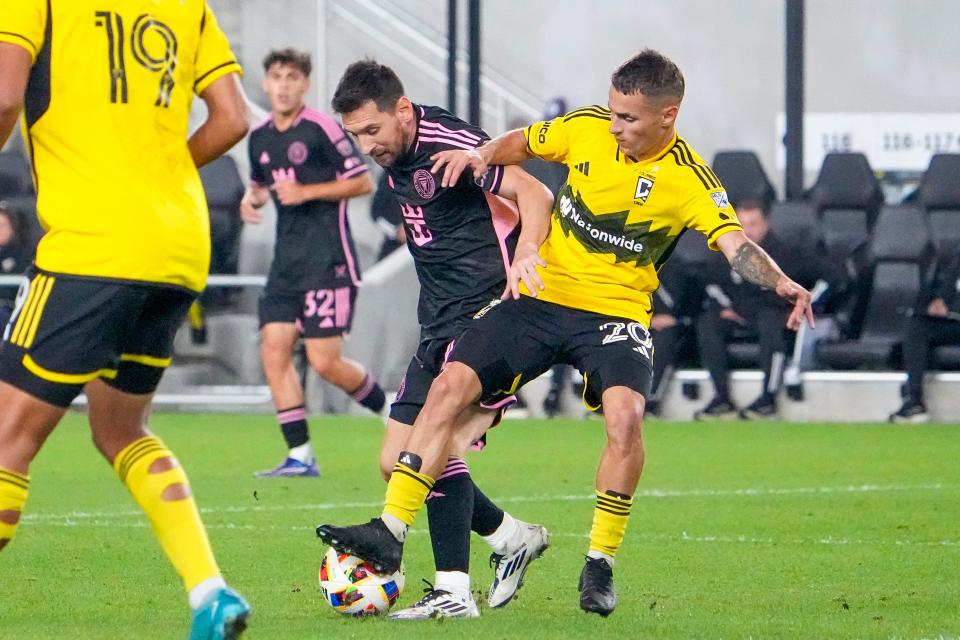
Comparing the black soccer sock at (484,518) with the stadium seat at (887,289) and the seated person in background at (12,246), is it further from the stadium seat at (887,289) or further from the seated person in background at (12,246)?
the seated person in background at (12,246)

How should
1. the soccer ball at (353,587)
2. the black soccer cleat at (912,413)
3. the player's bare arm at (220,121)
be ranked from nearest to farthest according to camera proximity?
the player's bare arm at (220,121) → the soccer ball at (353,587) → the black soccer cleat at (912,413)

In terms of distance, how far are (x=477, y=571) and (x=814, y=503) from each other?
8.54 feet

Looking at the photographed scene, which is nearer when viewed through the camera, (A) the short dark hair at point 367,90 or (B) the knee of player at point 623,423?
(B) the knee of player at point 623,423

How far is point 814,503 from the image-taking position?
8.36 metres

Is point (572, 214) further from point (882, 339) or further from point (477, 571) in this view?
point (882, 339)

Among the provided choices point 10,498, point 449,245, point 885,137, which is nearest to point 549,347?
point 449,245

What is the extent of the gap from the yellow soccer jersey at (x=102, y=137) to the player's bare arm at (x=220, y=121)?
0.20 metres

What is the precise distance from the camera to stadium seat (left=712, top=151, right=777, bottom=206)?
14.1m

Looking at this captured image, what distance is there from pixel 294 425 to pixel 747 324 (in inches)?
196

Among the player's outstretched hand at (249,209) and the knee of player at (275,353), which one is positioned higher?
the player's outstretched hand at (249,209)

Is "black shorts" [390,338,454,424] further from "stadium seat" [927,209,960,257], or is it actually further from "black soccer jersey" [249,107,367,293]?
"stadium seat" [927,209,960,257]

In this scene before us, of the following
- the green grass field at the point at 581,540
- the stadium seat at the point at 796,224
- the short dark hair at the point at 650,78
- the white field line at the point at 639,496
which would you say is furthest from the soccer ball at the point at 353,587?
the stadium seat at the point at 796,224

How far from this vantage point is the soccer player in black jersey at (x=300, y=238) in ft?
30.9

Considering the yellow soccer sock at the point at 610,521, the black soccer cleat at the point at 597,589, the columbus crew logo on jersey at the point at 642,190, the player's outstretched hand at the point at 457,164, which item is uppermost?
the player's outstretched hand at the point at 457,164
